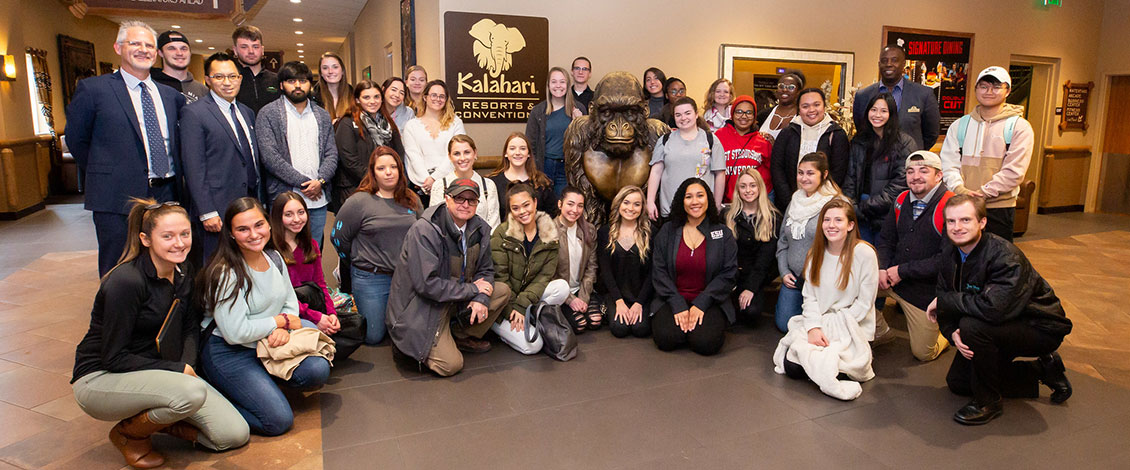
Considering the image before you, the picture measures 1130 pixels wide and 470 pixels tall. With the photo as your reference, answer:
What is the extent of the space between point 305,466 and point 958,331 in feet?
9.15

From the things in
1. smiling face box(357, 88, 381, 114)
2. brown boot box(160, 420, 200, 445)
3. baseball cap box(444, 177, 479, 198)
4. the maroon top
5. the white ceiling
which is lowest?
brown boot box(160, 420, 200, 445)

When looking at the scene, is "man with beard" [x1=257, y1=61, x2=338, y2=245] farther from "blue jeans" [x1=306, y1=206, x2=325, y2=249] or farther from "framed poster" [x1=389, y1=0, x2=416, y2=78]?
"framed poster" [x1=389, y1=0, x2=416, y2=78]

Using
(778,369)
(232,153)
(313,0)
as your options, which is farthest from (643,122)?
(313,0)

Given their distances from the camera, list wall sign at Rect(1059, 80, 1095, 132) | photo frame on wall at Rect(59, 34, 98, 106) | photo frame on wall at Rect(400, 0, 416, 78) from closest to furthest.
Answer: photo frame on wall at Rect(400, 0, 416, 78), wall sign at Rect(1059, 80, 1095, 132), photo frame on wall at Rect(59, 34, 98, 106)

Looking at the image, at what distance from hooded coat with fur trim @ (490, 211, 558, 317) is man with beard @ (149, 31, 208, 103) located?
6.01 feet

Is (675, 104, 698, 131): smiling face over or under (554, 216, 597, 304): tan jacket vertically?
over

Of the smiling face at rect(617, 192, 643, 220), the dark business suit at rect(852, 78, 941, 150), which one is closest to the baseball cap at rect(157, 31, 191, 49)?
the smiling face at rect(617, 192, 643, 220)

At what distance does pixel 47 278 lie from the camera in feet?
17.7

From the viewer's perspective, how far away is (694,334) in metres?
3.75

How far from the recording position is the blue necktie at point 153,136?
3.25m

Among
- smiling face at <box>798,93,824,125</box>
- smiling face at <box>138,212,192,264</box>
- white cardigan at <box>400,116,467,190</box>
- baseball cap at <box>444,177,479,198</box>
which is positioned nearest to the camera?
smiling face at <box>138,212,192,264</box>

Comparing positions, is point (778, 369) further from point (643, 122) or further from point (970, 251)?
point (643, 122)

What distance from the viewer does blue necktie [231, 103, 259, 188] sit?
3.59 m

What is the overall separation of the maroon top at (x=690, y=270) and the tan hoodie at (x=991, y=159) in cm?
157
